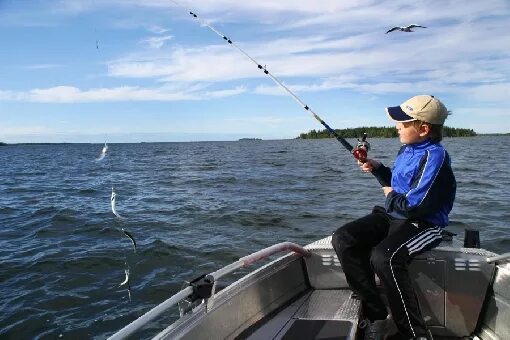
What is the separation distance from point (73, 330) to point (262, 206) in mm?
10367

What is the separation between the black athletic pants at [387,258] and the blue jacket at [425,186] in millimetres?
161

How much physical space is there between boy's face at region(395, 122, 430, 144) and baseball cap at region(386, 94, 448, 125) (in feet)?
0.18

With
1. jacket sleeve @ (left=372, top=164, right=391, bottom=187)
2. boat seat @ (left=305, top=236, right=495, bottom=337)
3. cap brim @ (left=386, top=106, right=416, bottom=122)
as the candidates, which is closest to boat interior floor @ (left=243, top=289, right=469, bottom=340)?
boat seat @ (left=305, top=236, right=495, bottom=337)

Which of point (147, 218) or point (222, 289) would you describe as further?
point (147, 218)

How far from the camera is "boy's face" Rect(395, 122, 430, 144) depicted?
4012mm

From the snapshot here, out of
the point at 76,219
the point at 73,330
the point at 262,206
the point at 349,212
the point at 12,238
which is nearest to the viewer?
the point at 73,330

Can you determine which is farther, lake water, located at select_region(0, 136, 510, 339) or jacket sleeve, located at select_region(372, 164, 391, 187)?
lake water, located at select_region(0, 136, 510, 339)

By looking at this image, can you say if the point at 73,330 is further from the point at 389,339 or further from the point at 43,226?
the point at 43,226

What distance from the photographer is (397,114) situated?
13.4 feet

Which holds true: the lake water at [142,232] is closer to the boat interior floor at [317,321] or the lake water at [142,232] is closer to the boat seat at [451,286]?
the boat interior floor at [317,321]

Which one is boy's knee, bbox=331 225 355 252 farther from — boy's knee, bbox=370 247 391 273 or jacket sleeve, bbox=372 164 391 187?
jacket sleeve, bbox=372 164 391 187

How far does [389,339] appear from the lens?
13.4 ft

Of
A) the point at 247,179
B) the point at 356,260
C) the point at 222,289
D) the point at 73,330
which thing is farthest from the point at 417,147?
the point at 247,179

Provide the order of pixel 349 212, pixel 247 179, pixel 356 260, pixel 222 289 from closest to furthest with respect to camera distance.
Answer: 1. pixel 222 289
2. pixel 356 260
3. pixel 349 212
4. pixel 247 179
